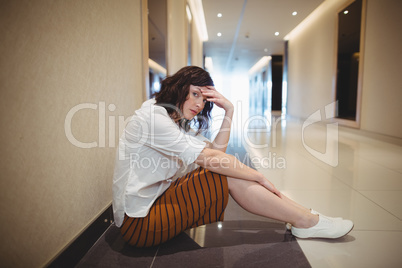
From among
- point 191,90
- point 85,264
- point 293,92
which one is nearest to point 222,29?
point 293,92

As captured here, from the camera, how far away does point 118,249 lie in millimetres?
1290

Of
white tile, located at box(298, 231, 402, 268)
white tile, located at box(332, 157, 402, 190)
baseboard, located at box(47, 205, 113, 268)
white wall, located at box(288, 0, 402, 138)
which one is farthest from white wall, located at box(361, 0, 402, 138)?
baseboard, located at box(47, 205, 113, 268)

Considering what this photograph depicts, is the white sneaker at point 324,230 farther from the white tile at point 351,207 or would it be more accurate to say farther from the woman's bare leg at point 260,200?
the white tile at point 351,207

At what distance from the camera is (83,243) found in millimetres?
1222

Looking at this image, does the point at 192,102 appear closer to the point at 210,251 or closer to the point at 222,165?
the point at 222,165

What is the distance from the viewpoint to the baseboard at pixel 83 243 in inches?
41.7

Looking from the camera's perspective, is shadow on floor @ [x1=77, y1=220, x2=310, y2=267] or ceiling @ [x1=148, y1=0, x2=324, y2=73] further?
ceiling @ [x1=148, y1=0, x2=324, y2=73]

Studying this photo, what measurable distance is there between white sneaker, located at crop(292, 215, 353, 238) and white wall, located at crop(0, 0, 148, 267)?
1091mm

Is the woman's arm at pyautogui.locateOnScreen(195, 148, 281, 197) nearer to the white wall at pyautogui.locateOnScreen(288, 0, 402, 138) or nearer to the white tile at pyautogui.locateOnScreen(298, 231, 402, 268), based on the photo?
the white tile at pyautogui.locateOnScreen(298, 231, 402, 268)

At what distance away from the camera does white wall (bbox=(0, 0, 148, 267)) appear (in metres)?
0.79

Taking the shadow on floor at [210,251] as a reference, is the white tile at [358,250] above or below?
above

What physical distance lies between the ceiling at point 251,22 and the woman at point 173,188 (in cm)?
687

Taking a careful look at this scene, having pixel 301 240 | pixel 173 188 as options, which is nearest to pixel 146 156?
pixel 173 188

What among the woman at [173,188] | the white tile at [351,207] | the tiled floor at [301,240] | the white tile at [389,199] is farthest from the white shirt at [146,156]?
the white tile at [389,199]
